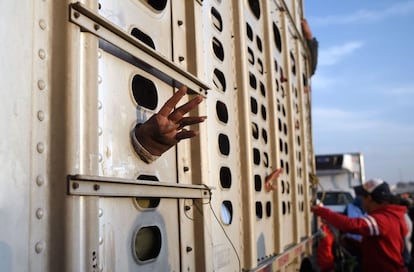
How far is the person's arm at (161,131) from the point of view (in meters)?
1.67

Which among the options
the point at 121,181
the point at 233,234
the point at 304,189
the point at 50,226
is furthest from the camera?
the point at 304,189

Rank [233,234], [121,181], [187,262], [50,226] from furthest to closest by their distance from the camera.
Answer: [233,234], [187,262], [121,181], [50,226]

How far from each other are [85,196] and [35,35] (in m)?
0.50

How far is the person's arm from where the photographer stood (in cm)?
167

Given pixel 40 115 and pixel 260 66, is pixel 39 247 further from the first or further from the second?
pixel 260 66

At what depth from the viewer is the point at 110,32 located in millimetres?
1527

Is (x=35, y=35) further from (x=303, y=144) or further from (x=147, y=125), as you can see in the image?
(x=303, y=144)

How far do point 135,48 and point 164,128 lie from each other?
0.33m

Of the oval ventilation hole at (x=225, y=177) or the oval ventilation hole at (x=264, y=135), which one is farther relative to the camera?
the oval ventilation hole at (x=264, y=135)

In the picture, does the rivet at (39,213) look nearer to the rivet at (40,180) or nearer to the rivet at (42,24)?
the rivet at (40,180)

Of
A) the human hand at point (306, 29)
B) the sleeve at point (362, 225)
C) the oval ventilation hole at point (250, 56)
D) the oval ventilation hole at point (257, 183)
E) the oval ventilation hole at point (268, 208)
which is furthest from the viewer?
the human hand at point (306, 29)

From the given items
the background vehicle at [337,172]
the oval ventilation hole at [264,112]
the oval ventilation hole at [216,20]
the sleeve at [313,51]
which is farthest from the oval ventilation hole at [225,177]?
the background vehicle at [337,172]

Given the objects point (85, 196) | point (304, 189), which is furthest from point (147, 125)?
point (304, 189)

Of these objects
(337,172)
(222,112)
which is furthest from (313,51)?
(337,172)
